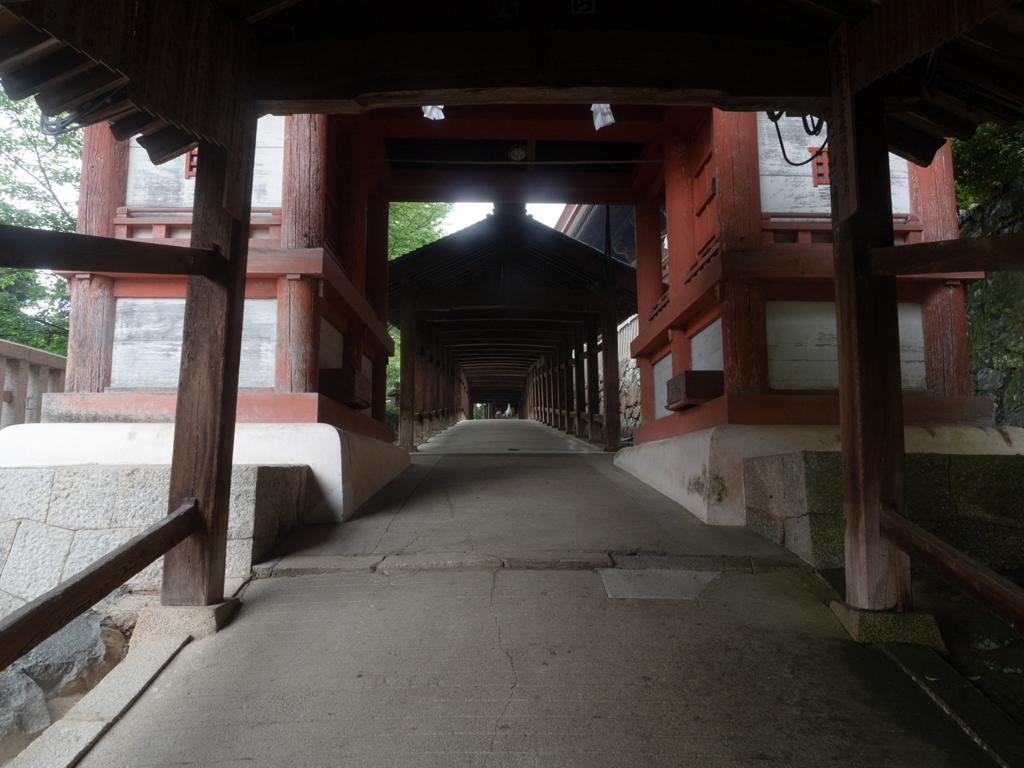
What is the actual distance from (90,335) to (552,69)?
4.31 meters

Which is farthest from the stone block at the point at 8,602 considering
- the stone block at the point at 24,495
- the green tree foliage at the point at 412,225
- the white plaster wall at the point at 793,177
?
the green tree foliage at the point at 412,225

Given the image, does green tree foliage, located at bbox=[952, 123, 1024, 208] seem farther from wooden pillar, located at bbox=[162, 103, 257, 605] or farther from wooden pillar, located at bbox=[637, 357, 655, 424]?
wooden pillar, located at bbox=[162, 103, 257, 605]

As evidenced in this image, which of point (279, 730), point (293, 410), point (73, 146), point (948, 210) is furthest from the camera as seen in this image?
point (73, 146)

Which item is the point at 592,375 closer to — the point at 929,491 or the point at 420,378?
the point at 420,378

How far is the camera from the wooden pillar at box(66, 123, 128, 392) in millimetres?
4684

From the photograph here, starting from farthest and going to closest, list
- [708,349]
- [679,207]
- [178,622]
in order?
[679,207]
[708,349]
[178,622]

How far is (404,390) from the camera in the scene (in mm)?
10508

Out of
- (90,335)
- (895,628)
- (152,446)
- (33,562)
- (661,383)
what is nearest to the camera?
(895,628)

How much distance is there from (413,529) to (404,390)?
6668 millimetres

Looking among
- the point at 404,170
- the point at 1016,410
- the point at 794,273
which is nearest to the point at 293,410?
the point at 794,273

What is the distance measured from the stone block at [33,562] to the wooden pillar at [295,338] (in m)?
1.84

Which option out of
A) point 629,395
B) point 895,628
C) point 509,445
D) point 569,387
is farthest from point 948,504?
point 629,395

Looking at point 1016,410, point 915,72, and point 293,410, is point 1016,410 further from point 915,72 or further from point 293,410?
point 293,410

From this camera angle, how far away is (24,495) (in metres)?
3.24
